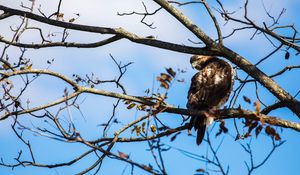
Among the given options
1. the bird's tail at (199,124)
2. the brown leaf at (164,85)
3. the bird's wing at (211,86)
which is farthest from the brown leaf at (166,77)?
the bird's wing at (211,86)

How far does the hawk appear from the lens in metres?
7.07

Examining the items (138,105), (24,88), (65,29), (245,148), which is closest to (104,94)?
(138,105)

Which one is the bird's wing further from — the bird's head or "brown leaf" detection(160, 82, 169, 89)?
"brown leaf" detection(160, 82, 169, 89)

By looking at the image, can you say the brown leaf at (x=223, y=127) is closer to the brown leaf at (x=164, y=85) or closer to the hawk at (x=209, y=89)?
the brown leaf at (x=164, y=85)

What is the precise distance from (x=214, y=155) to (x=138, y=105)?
9.07ft

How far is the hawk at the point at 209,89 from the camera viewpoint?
23.2 feet

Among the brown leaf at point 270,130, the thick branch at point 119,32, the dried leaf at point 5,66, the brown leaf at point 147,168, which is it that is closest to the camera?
the brown leaf at point 147,168

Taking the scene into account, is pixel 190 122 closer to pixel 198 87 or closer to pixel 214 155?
pixel 198 87

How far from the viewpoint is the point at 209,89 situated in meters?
7.26

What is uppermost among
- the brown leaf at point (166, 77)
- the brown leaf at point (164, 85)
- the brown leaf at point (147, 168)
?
the brown leaf at point (166, 77)

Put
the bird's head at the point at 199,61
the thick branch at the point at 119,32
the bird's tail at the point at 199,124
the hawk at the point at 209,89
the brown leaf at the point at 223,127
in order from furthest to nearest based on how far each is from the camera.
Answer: the bird's head at the point at 199,61 → the hawk at the point at 209,89 → the thick branch at the point at 119,32 → the bird's tail at the point at 199,124 → the brown leaf at the point at 223,127

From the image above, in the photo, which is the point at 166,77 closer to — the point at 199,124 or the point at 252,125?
the point at 252,125

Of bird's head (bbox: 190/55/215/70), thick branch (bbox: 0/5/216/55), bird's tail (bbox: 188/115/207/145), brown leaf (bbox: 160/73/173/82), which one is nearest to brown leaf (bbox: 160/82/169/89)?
brown leaf (bbox: 160/73/173/82)

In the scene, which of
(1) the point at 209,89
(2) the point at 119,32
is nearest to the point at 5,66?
(2) the point at 119,32
